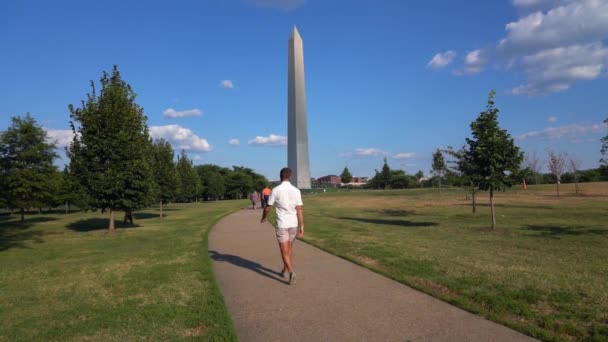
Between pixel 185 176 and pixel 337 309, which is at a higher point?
pixel 185 176

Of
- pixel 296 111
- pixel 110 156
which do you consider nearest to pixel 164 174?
pixel 110 156

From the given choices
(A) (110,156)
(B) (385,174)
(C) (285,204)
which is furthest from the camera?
(B) (385,174)

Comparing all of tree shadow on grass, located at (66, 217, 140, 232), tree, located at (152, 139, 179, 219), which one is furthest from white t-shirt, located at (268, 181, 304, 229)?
tree, located at (152, 139, 179, 219)

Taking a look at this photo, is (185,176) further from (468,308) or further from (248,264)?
(468,308)

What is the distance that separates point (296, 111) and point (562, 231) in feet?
113

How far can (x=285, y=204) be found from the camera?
6.62 meters

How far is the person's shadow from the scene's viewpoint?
7138 millimetres

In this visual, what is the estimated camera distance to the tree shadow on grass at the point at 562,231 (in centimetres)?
1319

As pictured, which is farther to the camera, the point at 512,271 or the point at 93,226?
the point at 93,226

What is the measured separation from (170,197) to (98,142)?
12.8 meters

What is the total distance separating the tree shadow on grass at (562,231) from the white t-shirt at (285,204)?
10.1 metres

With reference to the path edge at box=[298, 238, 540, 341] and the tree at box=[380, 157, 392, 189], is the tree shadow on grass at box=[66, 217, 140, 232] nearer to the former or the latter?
the path edge at box=[298, 238, 540, 341]

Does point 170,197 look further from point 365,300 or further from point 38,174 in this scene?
point 365,300

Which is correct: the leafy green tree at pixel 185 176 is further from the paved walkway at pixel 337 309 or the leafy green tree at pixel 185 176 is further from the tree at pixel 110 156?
the paved walkway at pixel 337 309
